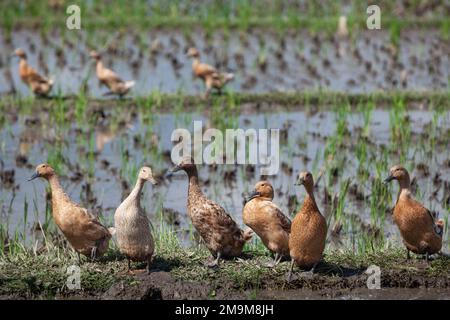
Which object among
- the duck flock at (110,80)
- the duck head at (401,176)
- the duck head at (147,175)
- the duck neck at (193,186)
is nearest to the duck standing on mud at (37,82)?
the duck flock at (110,80)

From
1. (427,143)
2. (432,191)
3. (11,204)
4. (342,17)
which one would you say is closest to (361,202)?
(432,191)

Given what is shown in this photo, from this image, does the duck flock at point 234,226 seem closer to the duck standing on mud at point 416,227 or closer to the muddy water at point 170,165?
the duck standing on mud at point 416,227

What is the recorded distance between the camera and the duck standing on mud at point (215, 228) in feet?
21.5

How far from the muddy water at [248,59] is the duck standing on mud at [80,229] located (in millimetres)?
5507

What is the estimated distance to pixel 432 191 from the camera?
28.3ft

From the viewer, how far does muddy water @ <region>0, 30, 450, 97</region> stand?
12664 mm

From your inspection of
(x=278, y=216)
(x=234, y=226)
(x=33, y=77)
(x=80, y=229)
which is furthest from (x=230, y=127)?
(x=80, y=229)

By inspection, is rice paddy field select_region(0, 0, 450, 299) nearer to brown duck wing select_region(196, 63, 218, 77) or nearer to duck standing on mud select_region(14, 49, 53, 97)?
duck standing on mud select_region(14, 49, 53, 97)

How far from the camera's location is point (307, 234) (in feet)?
20.5

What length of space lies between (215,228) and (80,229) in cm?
80

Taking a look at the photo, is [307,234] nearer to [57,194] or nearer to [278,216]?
[278,216]

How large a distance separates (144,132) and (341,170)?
232cm

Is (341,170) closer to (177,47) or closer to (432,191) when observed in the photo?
(432,191)

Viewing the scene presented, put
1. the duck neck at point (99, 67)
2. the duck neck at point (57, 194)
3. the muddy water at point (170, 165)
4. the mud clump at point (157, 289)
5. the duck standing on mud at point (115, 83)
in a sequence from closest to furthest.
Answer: the mud clump at point (157, 289) → the duck neck at point (57, 194) → the muddy water at point (170, 165) → the duck standing on mud at point (115, 83) → the duck neck at point (99, 67)
